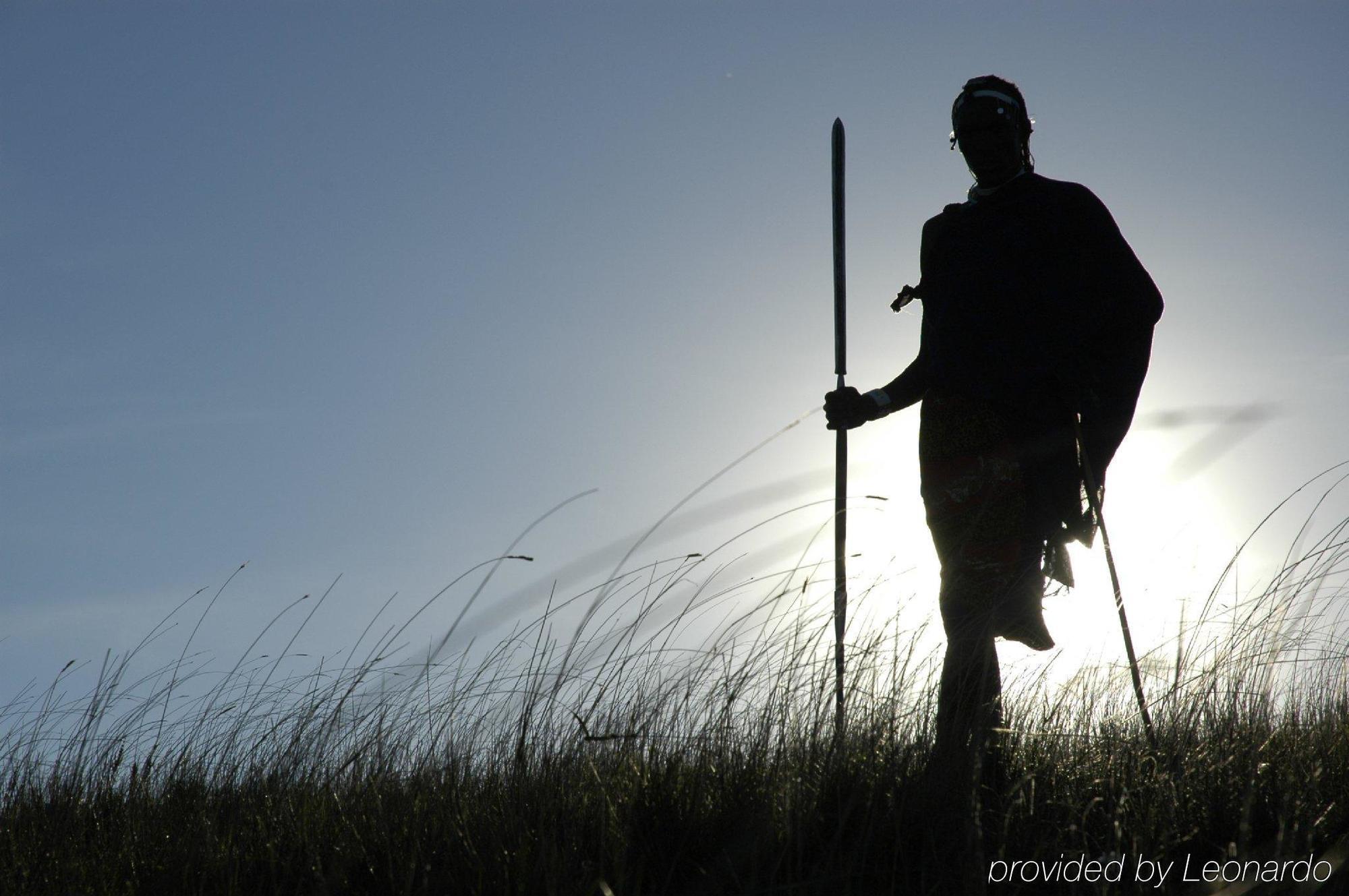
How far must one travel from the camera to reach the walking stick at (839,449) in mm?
3070

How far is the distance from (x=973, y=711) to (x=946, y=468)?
0.72 metres

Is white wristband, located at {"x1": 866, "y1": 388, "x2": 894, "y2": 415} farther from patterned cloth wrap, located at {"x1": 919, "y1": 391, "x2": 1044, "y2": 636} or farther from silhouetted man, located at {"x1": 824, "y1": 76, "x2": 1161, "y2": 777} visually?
patterned cloth wrap, located at {"x1": 919, "y1": 391, "x2": 1044, "y2": 636}

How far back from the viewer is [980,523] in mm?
3135

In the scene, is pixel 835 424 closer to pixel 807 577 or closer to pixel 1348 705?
pixel 807 577

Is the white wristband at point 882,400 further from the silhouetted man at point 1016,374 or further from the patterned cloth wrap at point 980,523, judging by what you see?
the patterned cloth wrap at point 980,523

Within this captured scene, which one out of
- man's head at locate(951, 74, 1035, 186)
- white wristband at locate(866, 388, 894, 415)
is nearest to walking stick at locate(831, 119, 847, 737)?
white wristband at locate(866, 388, 894, 415)

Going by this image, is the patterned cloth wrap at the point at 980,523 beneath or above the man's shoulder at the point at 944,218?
beneath

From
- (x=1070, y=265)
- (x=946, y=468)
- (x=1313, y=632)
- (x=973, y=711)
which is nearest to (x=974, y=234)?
(x=1070, y=265)

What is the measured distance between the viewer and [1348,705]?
3.54 m

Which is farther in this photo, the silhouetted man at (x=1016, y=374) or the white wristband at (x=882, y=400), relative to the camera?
the white wristband at (x=882, y=400)

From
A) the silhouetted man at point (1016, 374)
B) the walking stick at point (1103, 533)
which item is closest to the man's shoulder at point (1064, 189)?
the silhouetted man at point (1016, 374)

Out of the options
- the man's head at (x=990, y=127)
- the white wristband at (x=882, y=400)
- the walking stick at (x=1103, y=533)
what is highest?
the man's head at (x=990, y=127)

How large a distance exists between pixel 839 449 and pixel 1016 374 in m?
0.68

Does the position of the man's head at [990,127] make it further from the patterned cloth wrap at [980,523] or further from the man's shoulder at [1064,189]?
the patterned cloth wrap at [980,523]
